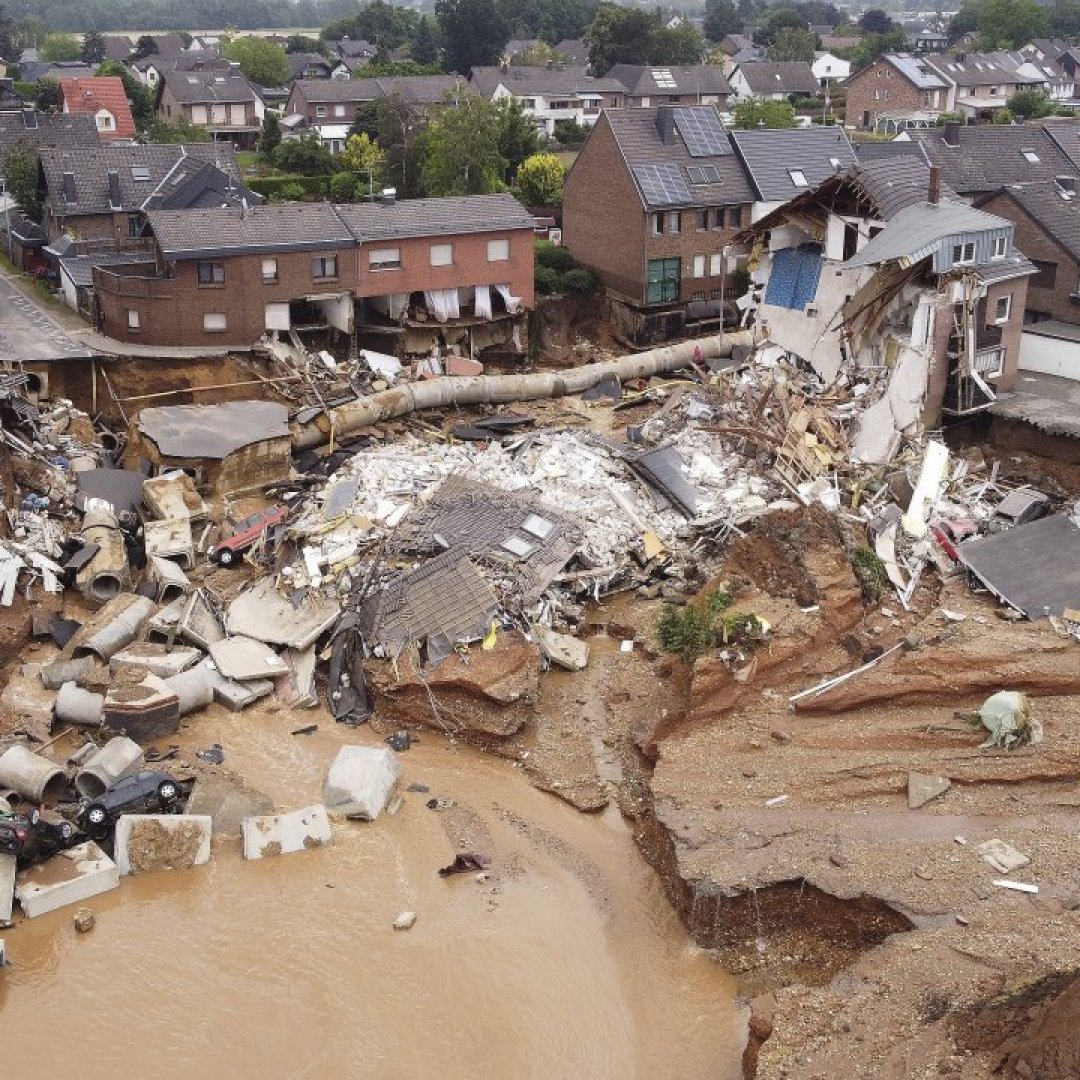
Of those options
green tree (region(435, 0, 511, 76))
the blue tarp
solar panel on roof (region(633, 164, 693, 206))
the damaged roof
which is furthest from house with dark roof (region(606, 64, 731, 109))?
the damaged roof

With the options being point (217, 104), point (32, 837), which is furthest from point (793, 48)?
point (32, 837)

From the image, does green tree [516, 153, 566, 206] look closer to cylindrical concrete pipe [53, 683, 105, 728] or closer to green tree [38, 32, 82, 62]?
cylindrical concrete pipe [53, 683, 105, 728]

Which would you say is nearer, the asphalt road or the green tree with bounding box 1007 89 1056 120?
the asphalt road

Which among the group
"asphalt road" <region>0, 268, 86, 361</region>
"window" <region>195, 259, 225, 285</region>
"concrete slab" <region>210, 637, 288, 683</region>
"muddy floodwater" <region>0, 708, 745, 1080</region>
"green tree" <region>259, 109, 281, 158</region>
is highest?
"window" <region>195, 259, 225, 285</region>

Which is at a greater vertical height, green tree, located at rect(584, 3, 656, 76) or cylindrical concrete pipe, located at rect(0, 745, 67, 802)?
green tree, located at rect(584, 3, 656, 76)

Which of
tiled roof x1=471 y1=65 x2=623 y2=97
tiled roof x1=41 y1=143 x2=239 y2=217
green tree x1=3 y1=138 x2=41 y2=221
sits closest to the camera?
tiled roof x1=41 y1=143 x2=239 y2=217

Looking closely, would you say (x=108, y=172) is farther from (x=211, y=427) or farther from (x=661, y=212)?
(x=661, y=212)

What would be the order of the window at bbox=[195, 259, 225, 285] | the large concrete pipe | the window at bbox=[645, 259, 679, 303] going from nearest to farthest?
1. the large concrete pipe
2. the window at bbox=[195, 259, 225, 285]
3. the window at bbox=[645, 259, 679, 303]
